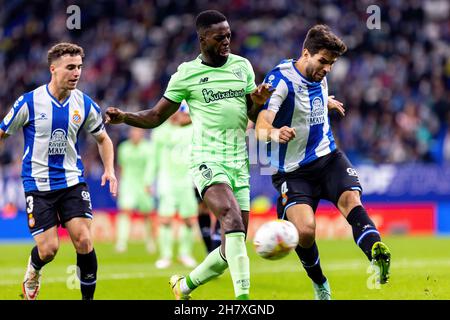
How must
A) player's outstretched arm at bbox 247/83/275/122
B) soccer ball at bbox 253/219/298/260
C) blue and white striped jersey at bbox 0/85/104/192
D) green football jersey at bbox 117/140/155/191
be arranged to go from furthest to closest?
green football jersey at bbox 117/140/155/191, blue and white striped jersey at bbox 0/85/104/192, player's outstretched arm at bbox 247/83/275/122, soccer ball at bbox 253/219/298/260

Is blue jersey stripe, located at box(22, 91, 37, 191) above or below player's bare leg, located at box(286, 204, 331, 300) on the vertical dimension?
above

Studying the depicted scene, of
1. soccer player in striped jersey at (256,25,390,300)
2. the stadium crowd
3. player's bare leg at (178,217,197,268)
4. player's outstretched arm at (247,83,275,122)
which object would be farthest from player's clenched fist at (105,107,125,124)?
the stadium crowd

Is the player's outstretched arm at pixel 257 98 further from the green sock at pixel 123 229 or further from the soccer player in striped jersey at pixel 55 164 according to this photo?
the green sock at pixel 123 229

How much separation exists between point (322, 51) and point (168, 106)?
1.59 m

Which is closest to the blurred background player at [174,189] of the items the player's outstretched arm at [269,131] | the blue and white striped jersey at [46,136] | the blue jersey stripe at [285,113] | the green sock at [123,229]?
the green sock at [123,229]

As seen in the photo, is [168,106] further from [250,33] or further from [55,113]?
[250,33]

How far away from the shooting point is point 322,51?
8.55 m

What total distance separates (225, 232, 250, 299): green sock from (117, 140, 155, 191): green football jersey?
1062 cm

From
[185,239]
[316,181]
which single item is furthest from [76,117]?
[185,239]

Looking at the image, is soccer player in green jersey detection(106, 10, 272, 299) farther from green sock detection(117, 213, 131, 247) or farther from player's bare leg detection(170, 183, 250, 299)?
green sock detection(117, 213, 131, 247)

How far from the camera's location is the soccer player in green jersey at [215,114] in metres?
8.23

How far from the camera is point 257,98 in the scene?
8.16 m

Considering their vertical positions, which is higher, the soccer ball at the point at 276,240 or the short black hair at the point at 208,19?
the short black hair at the point at 208,19

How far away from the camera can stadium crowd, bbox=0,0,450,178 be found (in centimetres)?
2308
